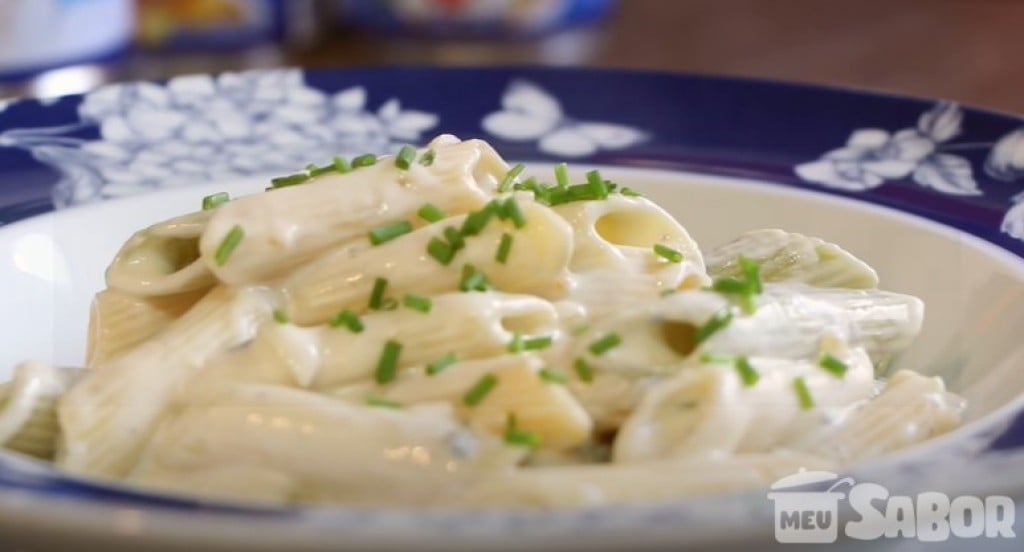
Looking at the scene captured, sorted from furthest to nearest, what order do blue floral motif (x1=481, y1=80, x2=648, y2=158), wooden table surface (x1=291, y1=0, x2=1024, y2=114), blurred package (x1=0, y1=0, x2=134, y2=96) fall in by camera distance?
wooden table surface (x1=291, y1=0, x2=1024, y2=114), blurred package (x1=0, y1=0, x2=134, y2=96), blue floral motif (x1=481, y1=80, x2=648, y2=158)

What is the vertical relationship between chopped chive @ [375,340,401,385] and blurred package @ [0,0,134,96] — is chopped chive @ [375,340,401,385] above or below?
below

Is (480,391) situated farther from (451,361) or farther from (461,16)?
(461,16)

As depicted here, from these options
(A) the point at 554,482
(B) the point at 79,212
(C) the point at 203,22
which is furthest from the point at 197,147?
(C) the point at 203,22

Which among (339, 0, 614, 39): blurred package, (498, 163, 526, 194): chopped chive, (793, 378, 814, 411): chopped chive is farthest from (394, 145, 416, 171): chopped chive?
(339, 0, 614, 39): blurred package

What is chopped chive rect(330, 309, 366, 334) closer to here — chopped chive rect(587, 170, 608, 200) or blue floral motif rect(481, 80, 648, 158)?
chopped chive rect(587, 170, 608, 200)

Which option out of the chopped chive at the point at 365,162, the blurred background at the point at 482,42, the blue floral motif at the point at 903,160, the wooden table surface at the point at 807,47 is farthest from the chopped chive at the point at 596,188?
the wooden table surface at the point at 807,47

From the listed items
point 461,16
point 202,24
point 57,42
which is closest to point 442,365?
point 57,42
